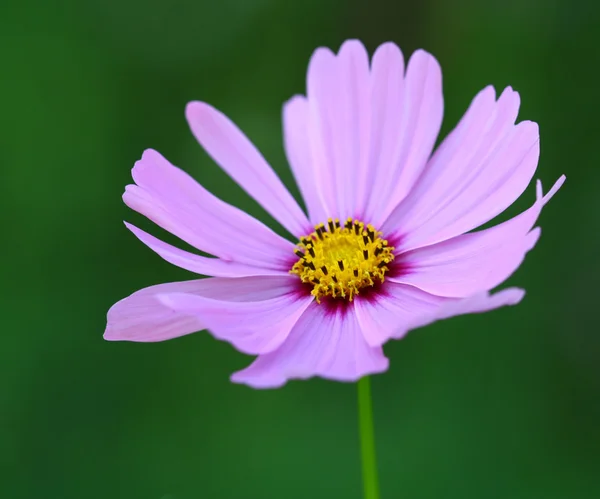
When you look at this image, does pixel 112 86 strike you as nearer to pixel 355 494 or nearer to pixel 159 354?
pixel 159 354

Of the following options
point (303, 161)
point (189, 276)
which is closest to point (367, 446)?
point (303, 161)

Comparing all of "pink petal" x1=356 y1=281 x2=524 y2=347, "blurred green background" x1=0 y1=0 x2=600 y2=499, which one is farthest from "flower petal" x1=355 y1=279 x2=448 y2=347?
"blurred green background" x1=0 y1=0 x2=600 y2=499

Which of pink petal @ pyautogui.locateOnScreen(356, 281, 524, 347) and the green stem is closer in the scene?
the green stem

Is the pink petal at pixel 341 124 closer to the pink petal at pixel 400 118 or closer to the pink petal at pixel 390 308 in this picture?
the pink petal at pixel 400 118

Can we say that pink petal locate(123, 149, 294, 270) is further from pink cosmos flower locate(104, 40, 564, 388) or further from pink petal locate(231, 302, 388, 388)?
pink petal locate(231, 302, 388, 388)

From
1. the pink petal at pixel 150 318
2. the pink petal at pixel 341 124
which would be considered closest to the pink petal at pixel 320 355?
the pink petal at pixel 150 318
